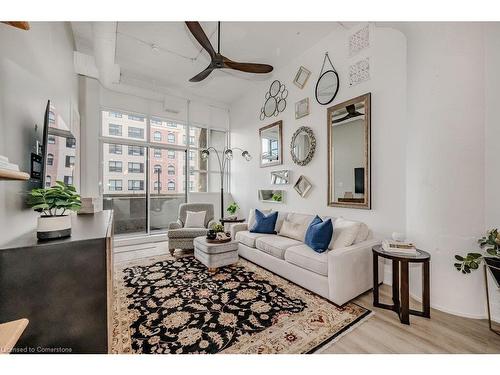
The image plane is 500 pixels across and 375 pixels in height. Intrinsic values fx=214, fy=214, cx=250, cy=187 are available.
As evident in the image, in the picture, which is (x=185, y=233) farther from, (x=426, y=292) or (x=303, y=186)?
(x=426, y=292)

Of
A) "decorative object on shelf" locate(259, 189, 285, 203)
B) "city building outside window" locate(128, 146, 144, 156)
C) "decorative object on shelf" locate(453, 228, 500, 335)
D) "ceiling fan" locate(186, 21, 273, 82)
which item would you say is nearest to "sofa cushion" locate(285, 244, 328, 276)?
"decorative object on shelf" locate(453, 228, 500, 335)

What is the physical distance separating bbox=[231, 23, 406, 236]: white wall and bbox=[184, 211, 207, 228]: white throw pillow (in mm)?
1408

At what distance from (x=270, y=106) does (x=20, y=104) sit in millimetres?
4064

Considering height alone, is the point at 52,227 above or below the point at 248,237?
above

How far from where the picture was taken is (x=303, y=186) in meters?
3.95

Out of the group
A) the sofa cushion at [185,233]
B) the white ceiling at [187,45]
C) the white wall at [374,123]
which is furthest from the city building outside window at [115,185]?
the white wall at [374,123]

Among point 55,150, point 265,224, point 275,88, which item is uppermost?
point 275,88

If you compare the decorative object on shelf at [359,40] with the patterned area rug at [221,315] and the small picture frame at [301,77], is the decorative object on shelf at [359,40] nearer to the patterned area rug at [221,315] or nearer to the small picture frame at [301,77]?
the small picture frame at [301,77]

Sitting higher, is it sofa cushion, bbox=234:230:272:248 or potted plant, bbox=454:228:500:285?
potted plant, bbox=454:228:500:285

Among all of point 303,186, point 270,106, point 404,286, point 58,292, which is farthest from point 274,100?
point 58,292

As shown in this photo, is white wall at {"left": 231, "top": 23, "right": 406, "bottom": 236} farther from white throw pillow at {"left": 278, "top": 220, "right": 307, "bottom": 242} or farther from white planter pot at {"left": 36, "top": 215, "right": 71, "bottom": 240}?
white planter pot at {"left": 36, "top": 215, "right": 71, "bottom": 240}

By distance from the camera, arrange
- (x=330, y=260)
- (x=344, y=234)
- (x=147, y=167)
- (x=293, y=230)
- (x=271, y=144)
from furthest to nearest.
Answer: (x=147, y=167) → (x=271, y=144) → (x=293, y=230) → (x=344, y=234) → (x=330, y=260)

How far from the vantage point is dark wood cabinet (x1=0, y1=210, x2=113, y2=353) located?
1.10m
